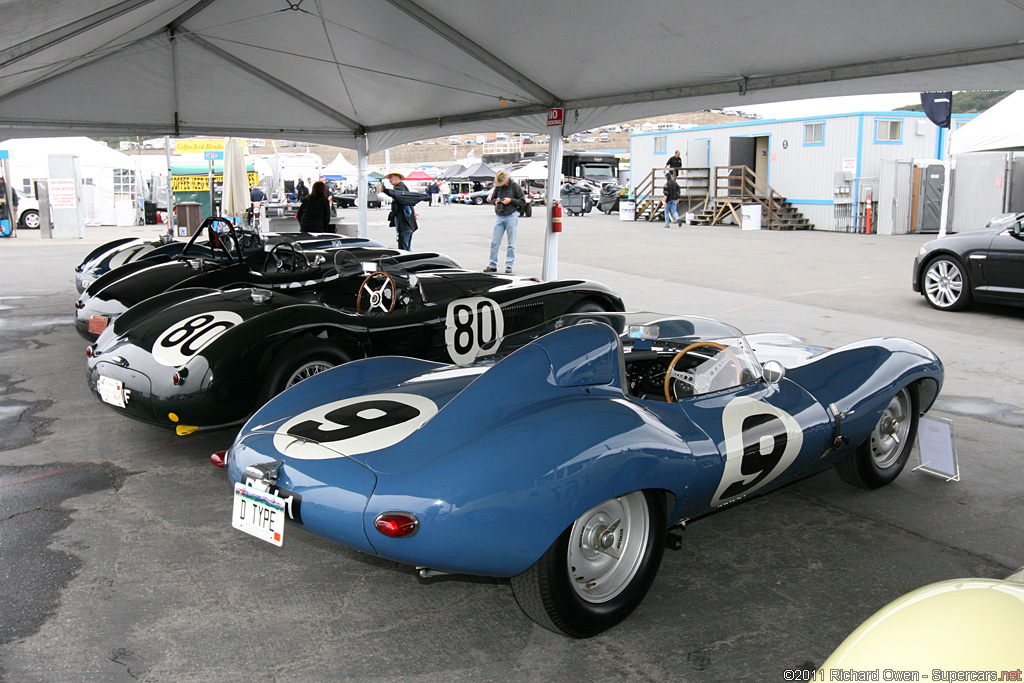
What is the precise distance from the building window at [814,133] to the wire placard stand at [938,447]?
20690 mm

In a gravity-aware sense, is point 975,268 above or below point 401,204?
below

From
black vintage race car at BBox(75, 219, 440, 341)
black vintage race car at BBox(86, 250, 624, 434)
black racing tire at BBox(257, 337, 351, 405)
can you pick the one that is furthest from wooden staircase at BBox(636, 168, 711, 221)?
black racing tire at BBox(257, 337, 351, 405)

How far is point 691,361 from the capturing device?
12.1ft

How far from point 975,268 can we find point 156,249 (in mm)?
9719

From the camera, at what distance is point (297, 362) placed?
4.88 m

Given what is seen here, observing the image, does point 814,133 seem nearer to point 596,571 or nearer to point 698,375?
point 698,375

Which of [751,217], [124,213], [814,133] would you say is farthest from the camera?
[124,213]

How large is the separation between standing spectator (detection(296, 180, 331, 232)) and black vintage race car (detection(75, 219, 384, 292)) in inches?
76.2

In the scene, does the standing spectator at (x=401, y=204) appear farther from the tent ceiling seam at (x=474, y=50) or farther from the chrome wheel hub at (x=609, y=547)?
the chrome wheel hub at (x=609, y=547)

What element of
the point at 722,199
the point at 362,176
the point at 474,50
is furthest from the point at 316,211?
the point at 722,199

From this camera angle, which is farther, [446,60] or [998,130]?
[998,130]

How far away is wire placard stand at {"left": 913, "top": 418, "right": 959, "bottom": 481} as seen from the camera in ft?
14.2

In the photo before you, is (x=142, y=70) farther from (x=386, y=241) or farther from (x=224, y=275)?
(x=386, y=241)

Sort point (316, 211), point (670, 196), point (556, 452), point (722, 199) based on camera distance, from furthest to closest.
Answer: point (722, 199) < point (670, 196) < point (316, 211) < point (556, 452)
